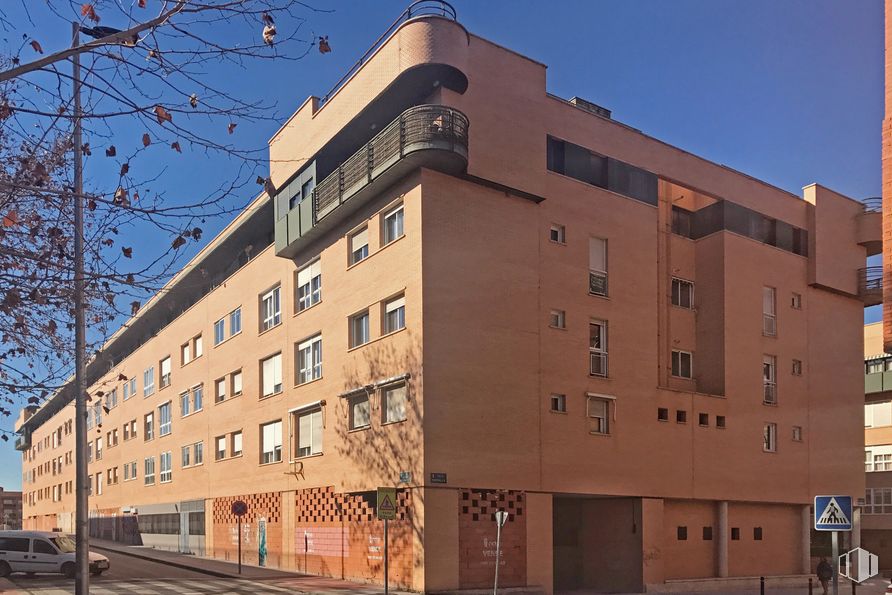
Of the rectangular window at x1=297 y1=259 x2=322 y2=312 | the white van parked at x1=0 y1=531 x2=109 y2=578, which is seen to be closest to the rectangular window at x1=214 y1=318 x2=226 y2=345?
the rectangular window at x1=297 y1=259 x2=322 y2=312

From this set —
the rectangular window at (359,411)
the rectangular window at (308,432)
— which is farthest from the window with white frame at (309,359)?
the rectangular window at (359,411)

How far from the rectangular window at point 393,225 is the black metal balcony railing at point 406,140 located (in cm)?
123

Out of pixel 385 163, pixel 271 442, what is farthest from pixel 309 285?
pixel 385 163

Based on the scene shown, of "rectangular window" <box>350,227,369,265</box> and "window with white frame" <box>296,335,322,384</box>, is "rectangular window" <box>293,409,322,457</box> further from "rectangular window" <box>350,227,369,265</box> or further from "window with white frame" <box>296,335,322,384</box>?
"rectangular window" <box>350,227,369,265</box>

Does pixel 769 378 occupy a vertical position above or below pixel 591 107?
below

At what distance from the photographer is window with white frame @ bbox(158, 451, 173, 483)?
153 feet

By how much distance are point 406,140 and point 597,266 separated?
8.40 meters

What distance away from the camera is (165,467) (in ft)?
156

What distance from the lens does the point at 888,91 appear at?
15148mm

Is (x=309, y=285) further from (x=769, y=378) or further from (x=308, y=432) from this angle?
(x=769, y=378)

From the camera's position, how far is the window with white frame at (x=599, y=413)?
26.7 metres

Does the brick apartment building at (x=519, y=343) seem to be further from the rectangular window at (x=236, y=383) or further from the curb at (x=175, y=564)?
the curb at (x=175, y=564)

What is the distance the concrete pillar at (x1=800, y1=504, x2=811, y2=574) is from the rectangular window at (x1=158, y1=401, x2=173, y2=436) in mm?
32593

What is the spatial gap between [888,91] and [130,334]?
52.4m
